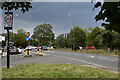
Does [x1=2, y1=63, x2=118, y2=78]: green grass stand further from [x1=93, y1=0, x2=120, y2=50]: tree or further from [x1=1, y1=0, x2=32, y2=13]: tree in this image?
[x1=93, y1=0, x2=120, y2=50]: tree

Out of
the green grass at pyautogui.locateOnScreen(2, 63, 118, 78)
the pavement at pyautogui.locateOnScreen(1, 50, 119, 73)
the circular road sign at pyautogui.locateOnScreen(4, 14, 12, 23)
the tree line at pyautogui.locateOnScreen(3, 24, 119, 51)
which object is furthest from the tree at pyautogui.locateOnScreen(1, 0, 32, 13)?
the pavement at pyautogui.locateOnScreen(1, 50, 119, 73)

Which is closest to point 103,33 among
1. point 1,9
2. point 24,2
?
point 24,2

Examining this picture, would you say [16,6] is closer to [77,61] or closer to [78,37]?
[77,61]

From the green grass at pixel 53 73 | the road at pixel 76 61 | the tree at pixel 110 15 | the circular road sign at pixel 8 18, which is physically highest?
the circular road sign at pixel 8 18

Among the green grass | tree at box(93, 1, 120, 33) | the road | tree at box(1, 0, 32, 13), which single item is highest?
tree at box(1, 0, 32, 13)

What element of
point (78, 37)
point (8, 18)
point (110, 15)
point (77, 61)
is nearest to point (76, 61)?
point (77, 61)

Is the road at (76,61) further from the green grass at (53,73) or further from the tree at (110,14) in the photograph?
the tree at (110,14)

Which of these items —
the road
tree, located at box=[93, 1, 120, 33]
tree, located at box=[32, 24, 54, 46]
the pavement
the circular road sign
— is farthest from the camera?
the road

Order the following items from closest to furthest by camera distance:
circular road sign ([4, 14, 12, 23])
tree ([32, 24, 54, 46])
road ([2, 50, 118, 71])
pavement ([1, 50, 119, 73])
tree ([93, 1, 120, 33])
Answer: tree ([93, 1, 120, 33]) → circular road sign ([4, 14, 12, 23]) → tree ([32, 24, 54, 46]) → pavement ([1, 50, 119, 73]) → road ([2, 50, 118, 71])

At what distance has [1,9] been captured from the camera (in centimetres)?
362

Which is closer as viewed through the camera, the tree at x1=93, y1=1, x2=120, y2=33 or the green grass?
the tree at x1=93, y1=1, x2=120, y2=33

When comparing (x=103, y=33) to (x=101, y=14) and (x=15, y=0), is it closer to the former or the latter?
(x=101, y=14)

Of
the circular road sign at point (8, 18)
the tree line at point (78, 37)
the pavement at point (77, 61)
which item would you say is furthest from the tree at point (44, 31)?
the pavement at point (77, 61)

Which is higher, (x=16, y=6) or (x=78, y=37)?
(x=78, y=37)
